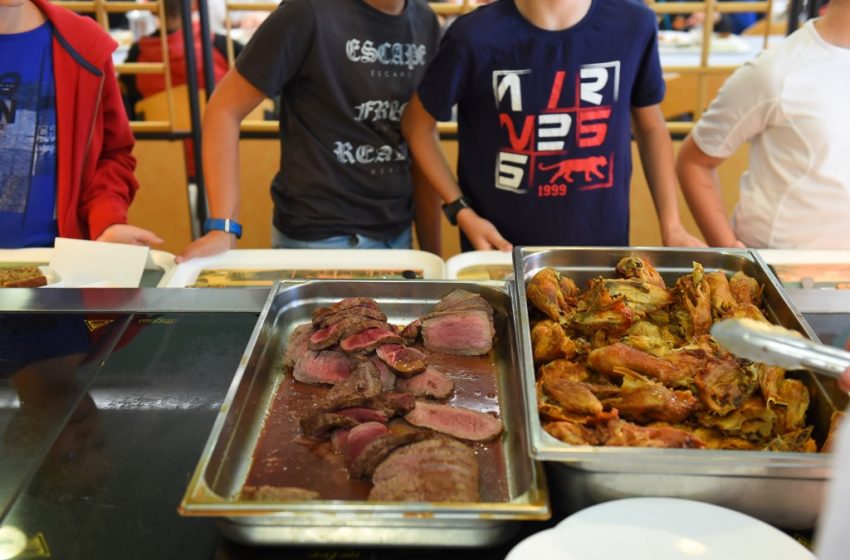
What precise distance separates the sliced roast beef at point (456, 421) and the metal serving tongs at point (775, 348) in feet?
1.29

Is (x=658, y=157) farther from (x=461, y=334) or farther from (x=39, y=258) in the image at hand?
(x=39, y=258)

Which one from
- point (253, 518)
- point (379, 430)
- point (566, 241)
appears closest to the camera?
point (253, 518)

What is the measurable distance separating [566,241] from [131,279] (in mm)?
1098

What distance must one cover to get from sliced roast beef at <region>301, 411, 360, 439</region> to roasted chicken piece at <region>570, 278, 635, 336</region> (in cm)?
43

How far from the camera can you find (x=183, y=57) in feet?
12.2

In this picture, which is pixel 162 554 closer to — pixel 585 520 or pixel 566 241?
pixel 585 520

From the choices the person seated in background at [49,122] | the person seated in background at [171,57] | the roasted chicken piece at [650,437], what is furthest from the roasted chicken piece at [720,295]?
the person seated in background at [171,57]

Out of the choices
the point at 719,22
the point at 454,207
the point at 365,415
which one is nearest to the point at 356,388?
the point at 365,415

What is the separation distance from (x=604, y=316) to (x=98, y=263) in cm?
112

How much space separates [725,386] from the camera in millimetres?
1083

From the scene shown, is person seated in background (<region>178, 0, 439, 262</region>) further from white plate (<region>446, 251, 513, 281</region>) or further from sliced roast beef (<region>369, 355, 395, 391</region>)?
sliced roast beef (<region>369, 355, 395, 391</region>)

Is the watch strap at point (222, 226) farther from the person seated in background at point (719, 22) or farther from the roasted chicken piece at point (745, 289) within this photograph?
the person seated in background at point (719, 22)

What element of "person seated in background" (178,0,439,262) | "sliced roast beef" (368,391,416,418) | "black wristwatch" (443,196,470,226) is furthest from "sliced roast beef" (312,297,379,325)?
"black wristwatch" (443,196,470,226)

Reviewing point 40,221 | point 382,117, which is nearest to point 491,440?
point 382,117
